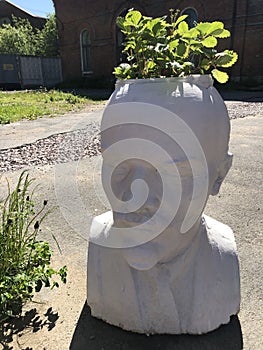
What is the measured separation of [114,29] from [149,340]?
22.3 m

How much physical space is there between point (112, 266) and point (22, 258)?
0.74 metres

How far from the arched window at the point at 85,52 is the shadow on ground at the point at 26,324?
77.5ft

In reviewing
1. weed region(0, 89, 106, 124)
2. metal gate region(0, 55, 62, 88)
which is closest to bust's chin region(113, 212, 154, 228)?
weed region(0, 89, 106, 124)

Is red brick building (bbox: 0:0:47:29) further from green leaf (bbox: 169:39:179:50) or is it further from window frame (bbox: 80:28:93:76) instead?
green leaf (bbox: 169:39:179:50)

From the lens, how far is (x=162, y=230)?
161 cm

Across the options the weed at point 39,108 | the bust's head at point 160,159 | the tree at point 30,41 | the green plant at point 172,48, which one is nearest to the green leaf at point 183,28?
the green plant at point 172,48

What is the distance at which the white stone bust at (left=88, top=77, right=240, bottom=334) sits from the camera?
1.52 m

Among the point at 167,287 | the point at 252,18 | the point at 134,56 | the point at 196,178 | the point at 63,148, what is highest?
the point at 252,18

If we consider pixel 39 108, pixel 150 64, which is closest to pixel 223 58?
pixel 150 64

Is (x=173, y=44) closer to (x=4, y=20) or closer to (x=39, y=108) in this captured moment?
(x=39, y=108)

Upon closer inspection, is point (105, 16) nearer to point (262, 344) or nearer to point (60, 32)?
point (60, 32)

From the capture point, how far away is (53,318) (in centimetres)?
217

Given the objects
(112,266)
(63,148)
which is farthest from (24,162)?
(112,266)

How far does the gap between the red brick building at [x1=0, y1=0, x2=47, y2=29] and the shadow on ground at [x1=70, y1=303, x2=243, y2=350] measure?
41103 mm
